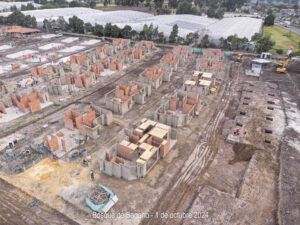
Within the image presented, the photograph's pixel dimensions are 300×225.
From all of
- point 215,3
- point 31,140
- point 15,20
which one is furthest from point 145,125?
point 215,3

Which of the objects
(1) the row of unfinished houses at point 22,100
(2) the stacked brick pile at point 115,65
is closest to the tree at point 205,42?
(2) the stacked brick pile at point 115,65

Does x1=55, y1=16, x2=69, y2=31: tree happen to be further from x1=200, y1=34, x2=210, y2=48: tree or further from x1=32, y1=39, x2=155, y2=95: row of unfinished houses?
x1=200, y1=34, x2=210, y2=48: tree

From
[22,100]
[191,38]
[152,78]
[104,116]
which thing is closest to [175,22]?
[191,38]

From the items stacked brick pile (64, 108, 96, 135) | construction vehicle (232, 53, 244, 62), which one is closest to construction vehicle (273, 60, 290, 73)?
construction vehicle (232, 53, 244, 62)

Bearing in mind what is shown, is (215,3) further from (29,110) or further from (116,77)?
(29,110)

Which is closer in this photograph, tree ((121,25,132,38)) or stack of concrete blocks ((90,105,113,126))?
stack of concrete blocks ((90,105,113,126))
